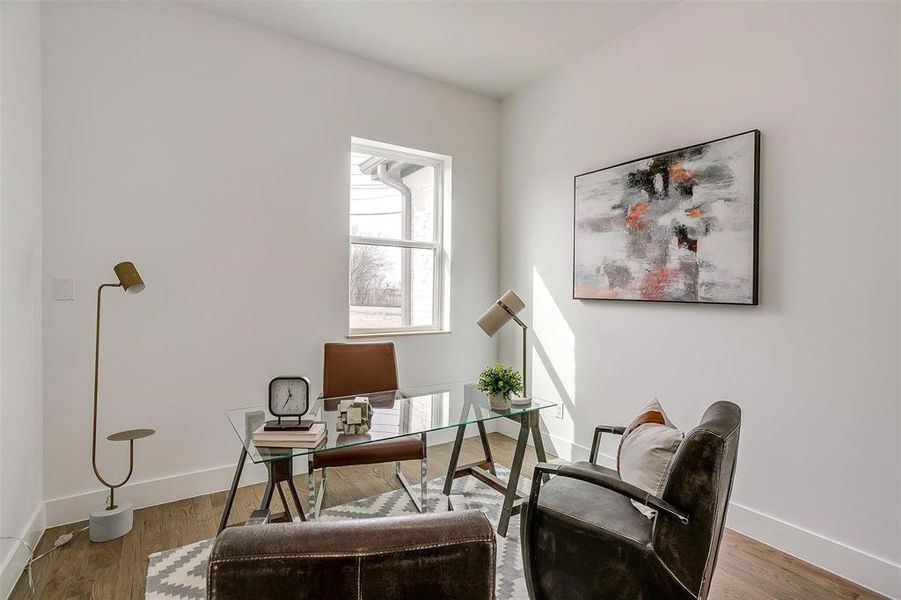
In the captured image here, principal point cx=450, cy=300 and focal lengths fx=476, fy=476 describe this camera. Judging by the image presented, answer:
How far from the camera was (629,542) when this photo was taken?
4.95 feet

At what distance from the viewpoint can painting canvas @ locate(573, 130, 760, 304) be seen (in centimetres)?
240

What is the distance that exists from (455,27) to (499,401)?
230 cm

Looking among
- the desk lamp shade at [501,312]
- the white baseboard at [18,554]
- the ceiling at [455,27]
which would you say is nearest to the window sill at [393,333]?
the desk lamp shade at [501,312]

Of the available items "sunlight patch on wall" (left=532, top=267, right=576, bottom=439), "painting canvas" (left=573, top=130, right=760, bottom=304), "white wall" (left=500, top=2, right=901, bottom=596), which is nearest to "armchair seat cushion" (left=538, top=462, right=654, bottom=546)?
"white wall" (left=500, top=2, right=901, bottom=596)

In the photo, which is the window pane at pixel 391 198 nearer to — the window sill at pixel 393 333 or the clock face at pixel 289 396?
the window sill at pixel 393 333

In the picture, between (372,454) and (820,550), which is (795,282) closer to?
(820,550)

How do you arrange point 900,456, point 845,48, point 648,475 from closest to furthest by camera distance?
point 648,475
point 900,456
point 845,48

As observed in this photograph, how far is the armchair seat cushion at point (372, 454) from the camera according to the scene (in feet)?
7.41

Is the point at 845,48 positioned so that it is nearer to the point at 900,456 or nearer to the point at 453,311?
the point at 900,456

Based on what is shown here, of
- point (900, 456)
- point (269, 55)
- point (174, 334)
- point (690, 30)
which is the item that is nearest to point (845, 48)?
point (690, 30)

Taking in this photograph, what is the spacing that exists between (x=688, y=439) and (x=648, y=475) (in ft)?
0.92

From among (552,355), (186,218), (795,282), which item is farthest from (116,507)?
(795,282)

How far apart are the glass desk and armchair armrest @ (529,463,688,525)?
1.83 ft

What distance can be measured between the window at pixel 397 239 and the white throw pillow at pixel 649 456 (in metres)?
2.15
